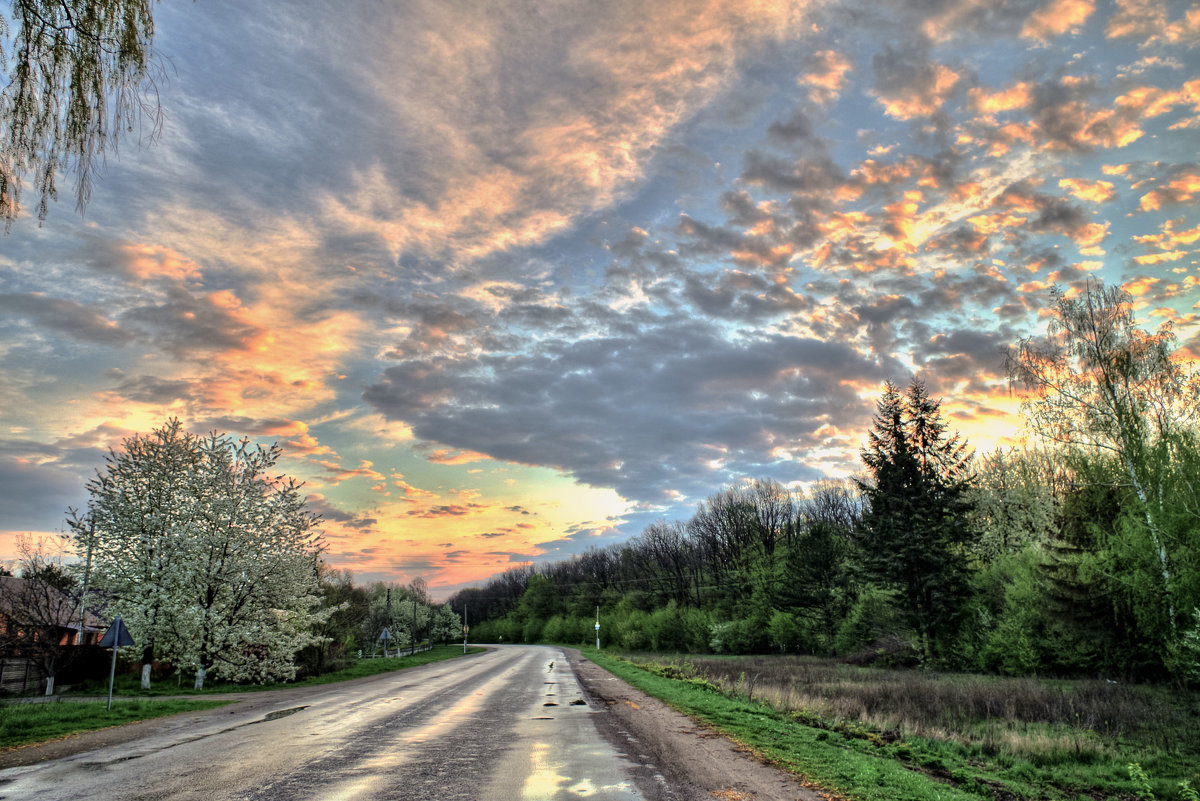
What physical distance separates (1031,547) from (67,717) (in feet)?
124

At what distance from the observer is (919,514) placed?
119 ft

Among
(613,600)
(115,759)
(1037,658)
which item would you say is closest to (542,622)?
(613,600)

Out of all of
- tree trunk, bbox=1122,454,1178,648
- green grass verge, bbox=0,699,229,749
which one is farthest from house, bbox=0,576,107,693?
tree trunk, bbox=1122,454,1178,648

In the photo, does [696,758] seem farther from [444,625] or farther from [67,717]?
[444,625]

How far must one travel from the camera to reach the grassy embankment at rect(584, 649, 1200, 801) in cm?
947

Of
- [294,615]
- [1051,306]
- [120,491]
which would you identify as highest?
[1051,306]

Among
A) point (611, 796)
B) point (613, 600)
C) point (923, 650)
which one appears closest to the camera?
point (611, 796)

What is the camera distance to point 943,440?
38344 mm

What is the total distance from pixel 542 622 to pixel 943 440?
103497mm

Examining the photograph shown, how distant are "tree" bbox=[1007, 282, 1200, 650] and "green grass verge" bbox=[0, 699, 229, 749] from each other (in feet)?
104

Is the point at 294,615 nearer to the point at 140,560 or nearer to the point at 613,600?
the point at 140,560

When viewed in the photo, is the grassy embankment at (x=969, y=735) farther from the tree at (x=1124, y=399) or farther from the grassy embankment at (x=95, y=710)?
the grassy embankment at (x=95, y=710)

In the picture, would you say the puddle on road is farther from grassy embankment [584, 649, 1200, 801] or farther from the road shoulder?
grassy embankment [584, 649, 1200, 801]

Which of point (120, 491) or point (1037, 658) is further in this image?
point (1037, 658)
